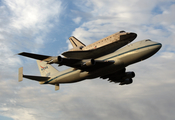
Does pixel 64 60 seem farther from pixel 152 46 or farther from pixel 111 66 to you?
pixel 152 46

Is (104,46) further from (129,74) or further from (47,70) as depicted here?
(47,70)

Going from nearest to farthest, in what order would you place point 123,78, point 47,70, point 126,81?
point 123,78
point 126,81
point 47,70

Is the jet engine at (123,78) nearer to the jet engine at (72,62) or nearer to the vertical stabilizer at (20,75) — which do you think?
the jet engine at (72,62)

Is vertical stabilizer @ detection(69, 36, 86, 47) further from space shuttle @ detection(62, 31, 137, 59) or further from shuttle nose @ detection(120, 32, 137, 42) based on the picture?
shuttle nose @ detection(120, 32, 137, 42)

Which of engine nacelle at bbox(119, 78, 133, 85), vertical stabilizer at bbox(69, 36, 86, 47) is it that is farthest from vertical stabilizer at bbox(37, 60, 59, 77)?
engine nacelle at bbox(119, 78, 133, 85)

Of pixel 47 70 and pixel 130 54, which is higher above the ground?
pixel 47 70

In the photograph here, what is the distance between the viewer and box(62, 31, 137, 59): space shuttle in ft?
113

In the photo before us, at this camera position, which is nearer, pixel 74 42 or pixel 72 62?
pixel 72 62

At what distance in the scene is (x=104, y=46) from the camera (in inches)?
1385

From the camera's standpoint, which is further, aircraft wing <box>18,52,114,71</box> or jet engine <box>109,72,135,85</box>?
jet engine <box>109,72,135,85</box>

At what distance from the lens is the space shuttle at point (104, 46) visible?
34.4 m

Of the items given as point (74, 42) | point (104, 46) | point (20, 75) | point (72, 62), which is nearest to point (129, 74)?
point (104, 46)

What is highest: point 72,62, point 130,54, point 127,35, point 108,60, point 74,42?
point 74,42

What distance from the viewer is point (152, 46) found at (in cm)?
3481
